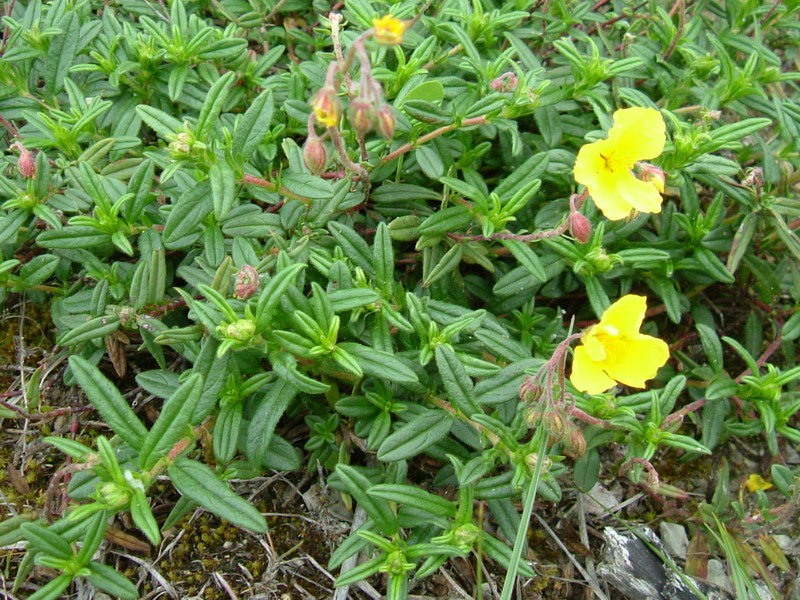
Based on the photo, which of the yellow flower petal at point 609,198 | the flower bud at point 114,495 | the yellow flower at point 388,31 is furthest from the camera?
the yellow flower petal at point 609,198

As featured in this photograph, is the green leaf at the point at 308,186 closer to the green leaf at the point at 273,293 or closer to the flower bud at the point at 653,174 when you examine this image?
the green leaf at the point at 273,293

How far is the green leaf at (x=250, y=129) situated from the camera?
108 inches

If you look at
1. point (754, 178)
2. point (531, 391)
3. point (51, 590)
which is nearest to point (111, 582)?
point (51, 590)

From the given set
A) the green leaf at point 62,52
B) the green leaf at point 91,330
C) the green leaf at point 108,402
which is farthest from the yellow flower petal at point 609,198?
the green leaf at point 62,52

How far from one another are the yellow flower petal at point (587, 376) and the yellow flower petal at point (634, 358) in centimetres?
6

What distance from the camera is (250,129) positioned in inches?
110

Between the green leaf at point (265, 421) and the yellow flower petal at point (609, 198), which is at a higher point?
the yellow flower petal at point (609, 198)

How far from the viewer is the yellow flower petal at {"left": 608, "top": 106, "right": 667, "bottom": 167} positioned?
2723mm

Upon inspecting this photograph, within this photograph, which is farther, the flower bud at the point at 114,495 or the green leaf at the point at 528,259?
the green leaf at the point at 528,259

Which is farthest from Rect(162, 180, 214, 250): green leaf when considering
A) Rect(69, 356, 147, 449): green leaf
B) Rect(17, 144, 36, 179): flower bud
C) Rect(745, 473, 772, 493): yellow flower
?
Rect(745, 473, 772, 493): yellow flower

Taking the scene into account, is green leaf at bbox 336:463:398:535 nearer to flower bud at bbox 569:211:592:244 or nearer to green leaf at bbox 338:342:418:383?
green leaf at bbox 338:342:418:383

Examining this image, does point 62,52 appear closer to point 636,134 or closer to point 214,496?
point 214,496

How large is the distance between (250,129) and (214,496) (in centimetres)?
147

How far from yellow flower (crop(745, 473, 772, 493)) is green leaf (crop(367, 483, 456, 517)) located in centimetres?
179
